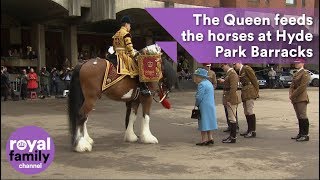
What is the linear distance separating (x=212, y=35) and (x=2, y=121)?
45.7ft

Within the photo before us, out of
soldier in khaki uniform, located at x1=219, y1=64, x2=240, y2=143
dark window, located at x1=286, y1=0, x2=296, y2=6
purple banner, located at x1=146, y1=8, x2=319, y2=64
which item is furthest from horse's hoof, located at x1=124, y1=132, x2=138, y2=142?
dark window, located at x1=286, y1=0, x2=296, y2=6

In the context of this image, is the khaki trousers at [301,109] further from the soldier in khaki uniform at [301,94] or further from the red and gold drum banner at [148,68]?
the red and gold drum banner at [148,68]

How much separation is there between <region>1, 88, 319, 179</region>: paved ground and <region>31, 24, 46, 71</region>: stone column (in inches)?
619

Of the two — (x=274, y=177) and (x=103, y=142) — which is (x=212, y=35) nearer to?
(x=103, y=142)

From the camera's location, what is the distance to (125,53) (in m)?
9.64

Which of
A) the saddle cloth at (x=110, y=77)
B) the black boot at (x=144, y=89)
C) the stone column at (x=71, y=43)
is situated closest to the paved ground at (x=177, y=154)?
the black boot at (x=144, y=89)

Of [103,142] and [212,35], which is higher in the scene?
[212,35]

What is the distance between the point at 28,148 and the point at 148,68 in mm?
4485

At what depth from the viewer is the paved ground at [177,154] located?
7.09 meters

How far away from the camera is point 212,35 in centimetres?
1742

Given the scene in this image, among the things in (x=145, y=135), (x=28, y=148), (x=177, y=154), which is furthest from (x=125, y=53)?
(x=28, y=148)

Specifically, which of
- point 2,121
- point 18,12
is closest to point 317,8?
point 2,121

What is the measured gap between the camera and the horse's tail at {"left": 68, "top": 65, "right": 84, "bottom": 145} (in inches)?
353

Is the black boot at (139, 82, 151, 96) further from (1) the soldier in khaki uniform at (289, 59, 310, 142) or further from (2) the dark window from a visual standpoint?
(2) the dark window
